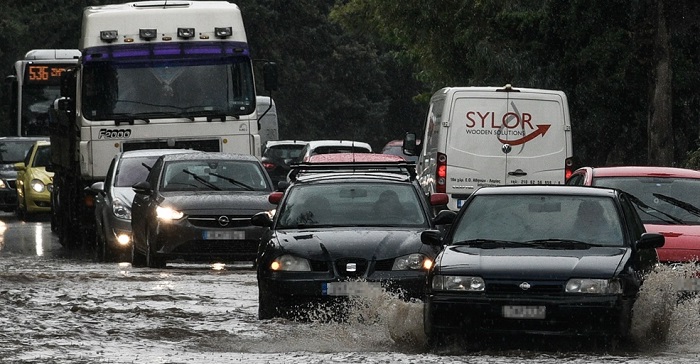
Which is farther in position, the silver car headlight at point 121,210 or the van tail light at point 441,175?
the van tail light at point 441,175

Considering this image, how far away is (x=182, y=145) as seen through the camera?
27.3 m

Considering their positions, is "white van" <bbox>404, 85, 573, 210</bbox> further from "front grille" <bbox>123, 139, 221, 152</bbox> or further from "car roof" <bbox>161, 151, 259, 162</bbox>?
"front grille" <bbox>123, 139, 221, 152</bbox>

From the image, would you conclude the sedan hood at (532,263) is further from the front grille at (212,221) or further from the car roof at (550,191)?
the front grille at (212,221)

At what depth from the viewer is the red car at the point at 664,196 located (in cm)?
1641

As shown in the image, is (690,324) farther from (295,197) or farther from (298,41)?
(298,41)

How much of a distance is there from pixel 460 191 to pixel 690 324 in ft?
37.8

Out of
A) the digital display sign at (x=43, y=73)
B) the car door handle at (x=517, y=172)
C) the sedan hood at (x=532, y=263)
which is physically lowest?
the digital display sign at (x=43, y=73)

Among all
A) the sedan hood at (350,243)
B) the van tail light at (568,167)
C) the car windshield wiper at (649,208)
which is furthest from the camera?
the van tail light at (568,167)

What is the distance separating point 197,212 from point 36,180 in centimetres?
1785

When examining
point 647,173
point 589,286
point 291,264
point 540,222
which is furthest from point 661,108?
point 589,286

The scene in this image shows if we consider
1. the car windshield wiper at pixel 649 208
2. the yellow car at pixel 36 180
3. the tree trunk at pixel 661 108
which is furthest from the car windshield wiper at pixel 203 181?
the yellow car at pixel 36 180

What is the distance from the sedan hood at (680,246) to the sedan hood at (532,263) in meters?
3.06

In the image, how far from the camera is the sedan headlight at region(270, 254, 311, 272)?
49.2ft

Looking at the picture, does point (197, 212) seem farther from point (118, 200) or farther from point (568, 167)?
point (568, 167)
